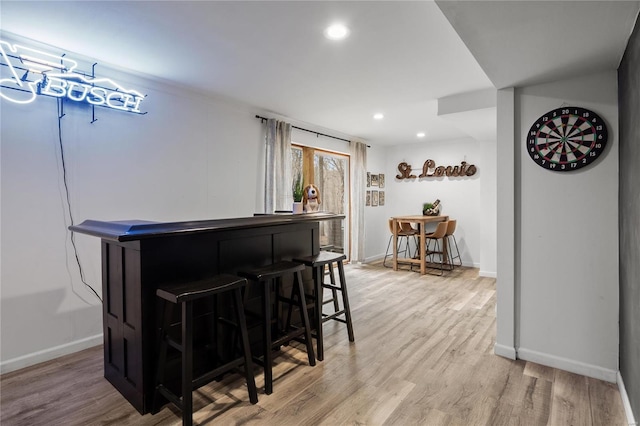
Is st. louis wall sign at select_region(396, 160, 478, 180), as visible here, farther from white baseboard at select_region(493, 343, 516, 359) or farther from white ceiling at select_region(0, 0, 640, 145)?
white baseboard at select_region(493, 343, 516, 359)

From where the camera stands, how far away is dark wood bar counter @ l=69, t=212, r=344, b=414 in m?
1.91

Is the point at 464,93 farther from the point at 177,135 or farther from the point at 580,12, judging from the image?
the point at 177,135

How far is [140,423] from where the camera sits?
6.14ft

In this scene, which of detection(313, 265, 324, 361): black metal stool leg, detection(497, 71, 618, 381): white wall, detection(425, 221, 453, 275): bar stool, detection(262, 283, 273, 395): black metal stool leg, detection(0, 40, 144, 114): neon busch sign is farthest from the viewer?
detection(425, 221, 453, 275): bar stool

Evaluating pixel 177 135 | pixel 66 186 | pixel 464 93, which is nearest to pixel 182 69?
pixel 177 135

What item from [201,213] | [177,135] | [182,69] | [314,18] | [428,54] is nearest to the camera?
[314,18]

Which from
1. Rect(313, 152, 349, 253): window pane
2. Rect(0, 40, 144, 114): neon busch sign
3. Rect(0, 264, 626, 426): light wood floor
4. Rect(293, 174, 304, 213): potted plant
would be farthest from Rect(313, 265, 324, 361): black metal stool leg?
Rect(313, 152, 349, 253): window pane

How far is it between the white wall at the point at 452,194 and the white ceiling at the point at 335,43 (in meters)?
2.57

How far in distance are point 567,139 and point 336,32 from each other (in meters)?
1.86

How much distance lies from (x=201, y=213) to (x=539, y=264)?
3329 mm

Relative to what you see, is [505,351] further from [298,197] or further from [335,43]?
[335,43]

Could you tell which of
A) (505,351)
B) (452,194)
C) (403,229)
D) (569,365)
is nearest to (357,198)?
(403,229)

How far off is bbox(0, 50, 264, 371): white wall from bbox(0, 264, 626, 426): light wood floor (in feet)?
1.06

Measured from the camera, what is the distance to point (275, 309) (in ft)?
8.91
